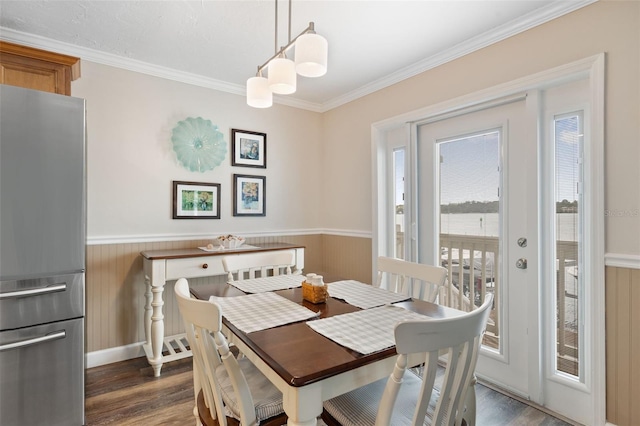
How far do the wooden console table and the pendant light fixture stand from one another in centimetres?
133

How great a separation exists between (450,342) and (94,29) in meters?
2.78

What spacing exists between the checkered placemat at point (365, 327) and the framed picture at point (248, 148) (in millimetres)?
2236

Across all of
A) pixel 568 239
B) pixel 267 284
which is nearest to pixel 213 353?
pixel 267 284

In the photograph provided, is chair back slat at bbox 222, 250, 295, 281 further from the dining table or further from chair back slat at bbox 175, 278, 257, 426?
chair back slat at bbox 175, 278, 257, 426

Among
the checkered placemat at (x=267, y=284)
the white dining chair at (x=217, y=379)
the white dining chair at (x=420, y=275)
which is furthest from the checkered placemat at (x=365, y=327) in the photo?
the checkered placemat at (x=267, y=284)

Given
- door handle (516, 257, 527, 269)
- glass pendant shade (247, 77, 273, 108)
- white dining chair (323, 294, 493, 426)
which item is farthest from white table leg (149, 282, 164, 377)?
door handle (516, 257, 527, 269)

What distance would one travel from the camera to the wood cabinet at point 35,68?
193cm

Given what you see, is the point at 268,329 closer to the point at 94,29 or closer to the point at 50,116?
the point at 50,116

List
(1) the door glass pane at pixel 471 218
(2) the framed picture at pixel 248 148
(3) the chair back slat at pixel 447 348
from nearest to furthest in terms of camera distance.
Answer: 1. (3) the chair back slat at pixel 447 348
2. (1) the door glass pane at pixel 471 218
3. (2) the framed picture at pixel 248 148

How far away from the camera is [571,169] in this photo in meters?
1.98

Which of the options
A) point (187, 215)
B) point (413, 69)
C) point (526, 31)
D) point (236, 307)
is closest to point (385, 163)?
point (413, 69)

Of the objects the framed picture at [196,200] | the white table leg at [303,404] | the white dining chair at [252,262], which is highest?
the framed picture at [196,200]

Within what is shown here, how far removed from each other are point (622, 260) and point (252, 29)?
100 inches

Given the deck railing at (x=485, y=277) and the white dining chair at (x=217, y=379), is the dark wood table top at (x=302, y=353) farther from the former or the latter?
the deck railing at (x=485, y=277)
